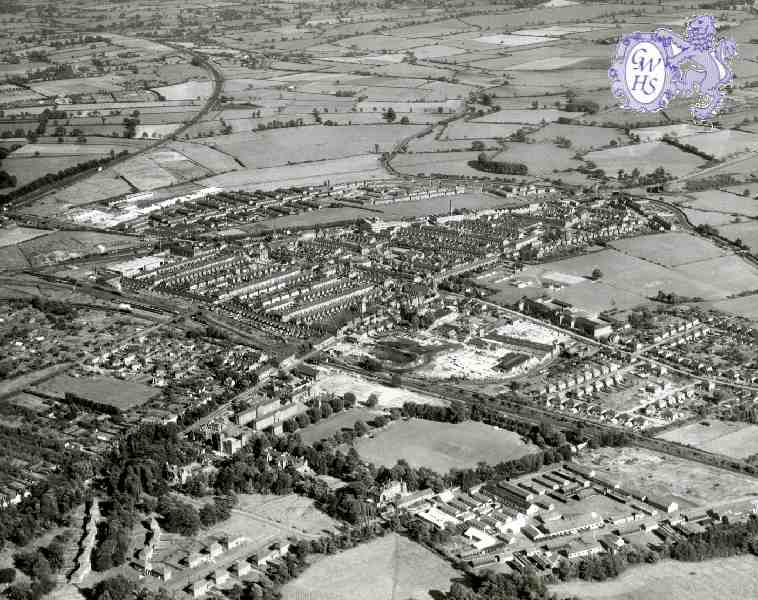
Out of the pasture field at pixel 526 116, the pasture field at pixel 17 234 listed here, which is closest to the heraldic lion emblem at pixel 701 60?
the pasture field at pixel 526 116

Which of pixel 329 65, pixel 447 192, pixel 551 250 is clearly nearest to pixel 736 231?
pixel 551 250

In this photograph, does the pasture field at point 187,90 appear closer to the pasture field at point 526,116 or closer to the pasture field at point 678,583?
the pasture field at point 526,116

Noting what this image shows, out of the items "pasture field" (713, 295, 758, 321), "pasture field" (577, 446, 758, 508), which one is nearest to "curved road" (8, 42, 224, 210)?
"pasture field" (713, 295, 758, 321)

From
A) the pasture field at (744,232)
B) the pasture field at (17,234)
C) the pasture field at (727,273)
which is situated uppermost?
the pasture field at (744,232)

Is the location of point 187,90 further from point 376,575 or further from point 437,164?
point 376,575

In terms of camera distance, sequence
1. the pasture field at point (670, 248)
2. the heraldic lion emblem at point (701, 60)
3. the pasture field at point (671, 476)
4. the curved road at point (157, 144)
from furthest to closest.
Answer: the curved road at point (157, 144), the heraldic lion emblem at point (701, 60), the pasture field at point (670, 248), the pasture field at point (671, 476)

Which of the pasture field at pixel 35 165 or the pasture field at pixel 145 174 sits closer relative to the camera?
the pasture field at pixel 145 174
